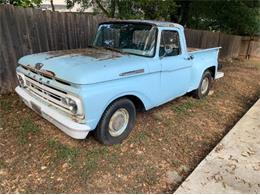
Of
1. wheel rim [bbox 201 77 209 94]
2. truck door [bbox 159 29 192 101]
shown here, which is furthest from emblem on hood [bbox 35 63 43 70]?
wheel rim [bbox 201 77 209 94]

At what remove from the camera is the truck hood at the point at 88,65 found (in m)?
3.09

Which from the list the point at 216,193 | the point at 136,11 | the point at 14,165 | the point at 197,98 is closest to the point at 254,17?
the point at 136,11

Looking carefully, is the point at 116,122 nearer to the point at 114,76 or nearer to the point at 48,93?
the point at 114,76

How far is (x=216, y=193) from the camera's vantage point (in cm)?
290

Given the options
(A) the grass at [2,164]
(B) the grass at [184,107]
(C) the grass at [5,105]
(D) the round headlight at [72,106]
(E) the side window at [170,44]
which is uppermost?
(E) the side window at [170,44]

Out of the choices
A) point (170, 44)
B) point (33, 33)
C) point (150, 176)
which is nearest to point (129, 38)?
point (170, 44)

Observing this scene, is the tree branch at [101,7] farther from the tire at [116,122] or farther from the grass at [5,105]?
the tire at [116,122]

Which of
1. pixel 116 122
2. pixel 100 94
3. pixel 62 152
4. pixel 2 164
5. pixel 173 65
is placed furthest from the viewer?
pixel 173 65

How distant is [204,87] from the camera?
646 centimetres

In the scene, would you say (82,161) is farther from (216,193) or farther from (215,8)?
(215,8)

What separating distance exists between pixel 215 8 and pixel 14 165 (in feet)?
54.1

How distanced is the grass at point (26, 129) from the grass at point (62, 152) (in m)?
0.44

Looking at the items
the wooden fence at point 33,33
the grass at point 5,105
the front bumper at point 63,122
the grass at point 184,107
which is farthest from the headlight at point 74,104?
the wooden fence at point 33,33

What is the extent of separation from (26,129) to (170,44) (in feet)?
10.2
